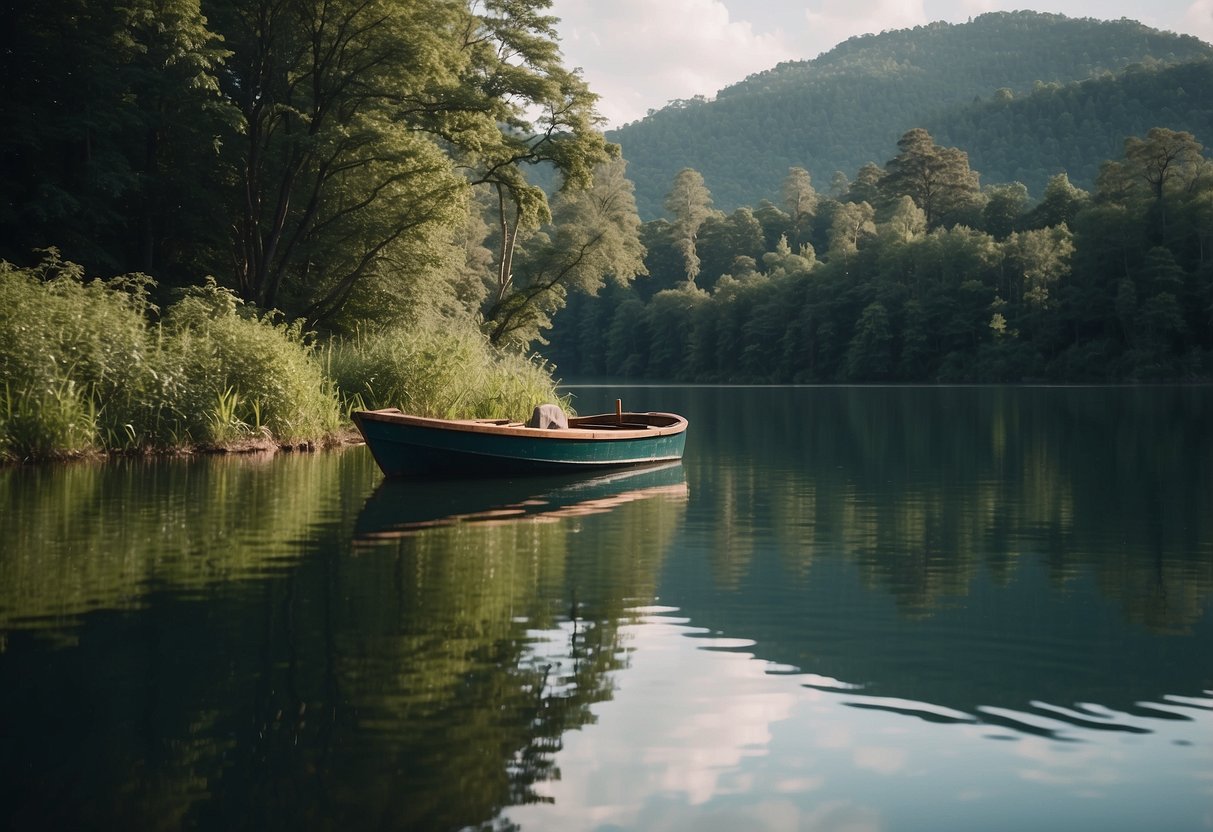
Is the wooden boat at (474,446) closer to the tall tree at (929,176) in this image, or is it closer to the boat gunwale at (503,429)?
the boat gunwale at (503,429)

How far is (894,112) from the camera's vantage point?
183 metres

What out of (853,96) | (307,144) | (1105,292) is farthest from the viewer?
(853,96)

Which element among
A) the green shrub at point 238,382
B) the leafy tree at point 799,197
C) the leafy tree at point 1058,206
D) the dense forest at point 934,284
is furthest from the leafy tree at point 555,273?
the leafy tree at point 799,197

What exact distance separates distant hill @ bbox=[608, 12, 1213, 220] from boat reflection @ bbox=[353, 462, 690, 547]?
449 ft

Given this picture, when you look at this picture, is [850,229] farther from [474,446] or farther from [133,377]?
[474,446]

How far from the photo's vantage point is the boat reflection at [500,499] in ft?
41.9

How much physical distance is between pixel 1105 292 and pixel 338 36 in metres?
54.9

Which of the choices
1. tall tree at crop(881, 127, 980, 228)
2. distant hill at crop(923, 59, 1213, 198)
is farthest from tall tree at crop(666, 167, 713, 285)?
distant hill at crop(923, 59, 1213, 198)

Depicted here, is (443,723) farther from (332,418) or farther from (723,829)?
(332,418)

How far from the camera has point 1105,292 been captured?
7162 cm

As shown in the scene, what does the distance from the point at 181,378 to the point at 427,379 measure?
567 cm

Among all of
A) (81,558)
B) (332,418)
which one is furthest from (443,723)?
(332,418)

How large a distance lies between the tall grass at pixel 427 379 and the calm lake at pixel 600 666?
10863mm

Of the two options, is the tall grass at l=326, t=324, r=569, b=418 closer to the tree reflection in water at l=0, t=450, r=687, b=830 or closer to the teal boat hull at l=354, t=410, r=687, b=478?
the teal boat hull at l=354, t=410, r=687, b=478
